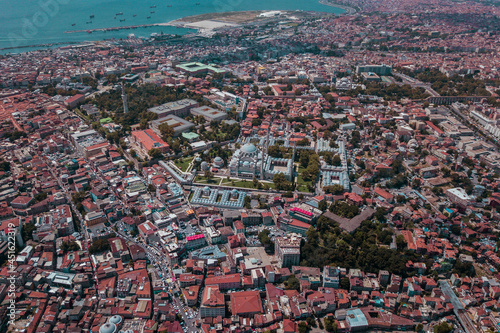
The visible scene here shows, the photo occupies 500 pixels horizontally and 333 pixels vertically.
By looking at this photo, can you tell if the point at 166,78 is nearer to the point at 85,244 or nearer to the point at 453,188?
the point at 85,244

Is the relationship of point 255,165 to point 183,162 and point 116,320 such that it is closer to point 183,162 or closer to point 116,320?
point 183,162

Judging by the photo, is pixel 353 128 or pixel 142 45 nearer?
pixel 353 128

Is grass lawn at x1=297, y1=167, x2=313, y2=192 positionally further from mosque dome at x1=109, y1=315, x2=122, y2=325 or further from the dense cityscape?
mosque dome at x1=109, y1=315, x2=122, y2=325

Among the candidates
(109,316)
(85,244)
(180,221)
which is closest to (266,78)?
(180,221)

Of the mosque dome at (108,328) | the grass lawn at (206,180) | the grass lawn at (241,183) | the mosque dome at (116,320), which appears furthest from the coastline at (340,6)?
the mosque dome at (108,328)

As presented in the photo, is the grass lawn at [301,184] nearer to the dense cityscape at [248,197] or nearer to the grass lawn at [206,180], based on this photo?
the dense cityscape at [248,197]

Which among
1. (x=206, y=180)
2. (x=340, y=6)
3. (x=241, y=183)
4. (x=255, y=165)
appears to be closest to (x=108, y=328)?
(x=206, y=180)
